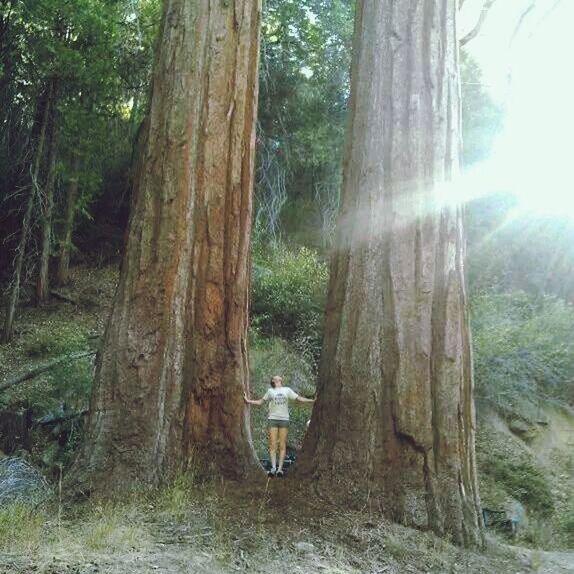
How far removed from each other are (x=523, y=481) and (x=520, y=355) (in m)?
3.04

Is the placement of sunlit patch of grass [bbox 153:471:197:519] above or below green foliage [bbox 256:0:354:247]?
below

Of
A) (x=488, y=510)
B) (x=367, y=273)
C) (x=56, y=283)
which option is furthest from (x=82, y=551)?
(x=56, y=283)

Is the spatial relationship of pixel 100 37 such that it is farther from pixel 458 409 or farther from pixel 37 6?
pixel 458 409

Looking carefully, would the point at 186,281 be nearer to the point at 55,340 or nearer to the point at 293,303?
the point at 293,303

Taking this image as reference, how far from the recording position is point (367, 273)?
7684 mm

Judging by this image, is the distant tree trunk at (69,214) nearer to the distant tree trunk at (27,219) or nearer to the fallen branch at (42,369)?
the distant tree trunk at (27,219)

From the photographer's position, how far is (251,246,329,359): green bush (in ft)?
52.5

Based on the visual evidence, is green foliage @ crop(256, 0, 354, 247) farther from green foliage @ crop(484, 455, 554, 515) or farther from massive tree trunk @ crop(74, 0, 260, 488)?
massive tree trunk @ crop(74, 0, 260, 488)

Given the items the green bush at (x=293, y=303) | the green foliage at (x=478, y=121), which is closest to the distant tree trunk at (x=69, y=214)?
the green bush at (x=293, y=303)

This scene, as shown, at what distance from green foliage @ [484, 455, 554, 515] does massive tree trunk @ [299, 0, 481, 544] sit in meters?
5.93

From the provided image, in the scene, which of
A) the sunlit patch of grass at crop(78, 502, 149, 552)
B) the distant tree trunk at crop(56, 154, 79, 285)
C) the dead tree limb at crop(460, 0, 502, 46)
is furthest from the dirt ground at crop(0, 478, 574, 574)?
the distant tree trunk at crop(56, 154, 79, 285)

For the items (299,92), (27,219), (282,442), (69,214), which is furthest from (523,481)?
(69,214)

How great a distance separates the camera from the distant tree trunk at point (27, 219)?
16.7 metres

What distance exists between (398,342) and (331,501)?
1.48 meters
